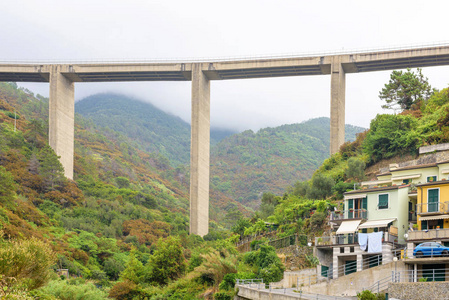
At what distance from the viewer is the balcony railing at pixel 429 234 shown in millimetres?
29062

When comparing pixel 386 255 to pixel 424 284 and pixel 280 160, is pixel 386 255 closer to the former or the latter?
pixel 424 284

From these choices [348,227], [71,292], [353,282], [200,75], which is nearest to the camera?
[353,282]

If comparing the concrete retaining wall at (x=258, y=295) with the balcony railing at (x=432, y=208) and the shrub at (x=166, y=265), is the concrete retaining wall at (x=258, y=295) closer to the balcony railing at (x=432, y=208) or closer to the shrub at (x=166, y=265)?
the balcony railing at (x=432, y=208)

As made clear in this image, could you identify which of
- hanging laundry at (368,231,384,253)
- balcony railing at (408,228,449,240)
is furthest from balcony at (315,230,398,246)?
balcony railing at (408,228,449,240)

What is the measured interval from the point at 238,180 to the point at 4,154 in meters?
70.3

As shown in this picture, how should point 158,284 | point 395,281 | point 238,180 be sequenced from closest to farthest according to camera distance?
point 395,281, point 158,284, point 238,180

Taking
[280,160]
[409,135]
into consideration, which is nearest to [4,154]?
[409,135]

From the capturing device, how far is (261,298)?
30.0 meters

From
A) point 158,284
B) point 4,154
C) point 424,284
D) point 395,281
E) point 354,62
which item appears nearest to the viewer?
point 424,284

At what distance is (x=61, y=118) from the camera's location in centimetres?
6625

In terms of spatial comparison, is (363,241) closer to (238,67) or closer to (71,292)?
(71,292)

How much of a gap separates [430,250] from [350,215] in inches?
305

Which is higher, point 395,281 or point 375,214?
point 375,214

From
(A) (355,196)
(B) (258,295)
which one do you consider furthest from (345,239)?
(B) (258,295)
